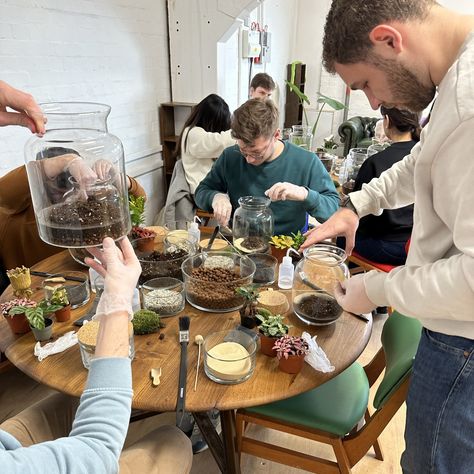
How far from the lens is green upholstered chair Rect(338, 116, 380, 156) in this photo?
5.61 m

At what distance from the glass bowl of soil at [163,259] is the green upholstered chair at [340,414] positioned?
1.89 feet

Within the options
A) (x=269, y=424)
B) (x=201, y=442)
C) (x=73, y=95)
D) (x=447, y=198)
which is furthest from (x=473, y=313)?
(x=73, y=95)

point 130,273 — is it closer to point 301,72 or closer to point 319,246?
point 319,246

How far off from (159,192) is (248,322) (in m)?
2.93

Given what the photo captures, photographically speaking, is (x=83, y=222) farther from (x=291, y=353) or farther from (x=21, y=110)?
(x=291, y=353)

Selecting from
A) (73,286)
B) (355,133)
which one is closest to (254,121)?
(73,286)

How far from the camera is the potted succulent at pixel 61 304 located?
4.33 feet

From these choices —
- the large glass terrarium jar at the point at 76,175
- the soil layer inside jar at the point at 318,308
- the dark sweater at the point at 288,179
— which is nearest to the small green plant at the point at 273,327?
the soil layer inside jar at the point at 318,308

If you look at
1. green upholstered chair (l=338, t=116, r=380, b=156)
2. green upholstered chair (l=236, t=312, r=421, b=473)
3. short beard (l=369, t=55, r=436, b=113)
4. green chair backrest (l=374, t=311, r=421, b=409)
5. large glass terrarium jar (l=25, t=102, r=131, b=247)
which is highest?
short beard (l=369, t=55, r=436, b=113)

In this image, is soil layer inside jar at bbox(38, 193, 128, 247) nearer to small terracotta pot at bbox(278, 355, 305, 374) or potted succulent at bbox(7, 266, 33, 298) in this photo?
potted succulent at bbox(7, 266, 33, 298)

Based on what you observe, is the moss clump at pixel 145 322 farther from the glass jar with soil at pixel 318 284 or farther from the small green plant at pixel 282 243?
the small green plant at pixel 282 243

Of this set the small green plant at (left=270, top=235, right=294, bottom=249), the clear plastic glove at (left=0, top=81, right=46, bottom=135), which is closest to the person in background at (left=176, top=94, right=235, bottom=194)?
the small green plant at (left=270, top=235, right=294, bottom=249)

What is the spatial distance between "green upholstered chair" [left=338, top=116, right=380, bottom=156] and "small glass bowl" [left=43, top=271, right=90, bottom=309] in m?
4.83

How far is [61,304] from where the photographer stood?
1319mm
